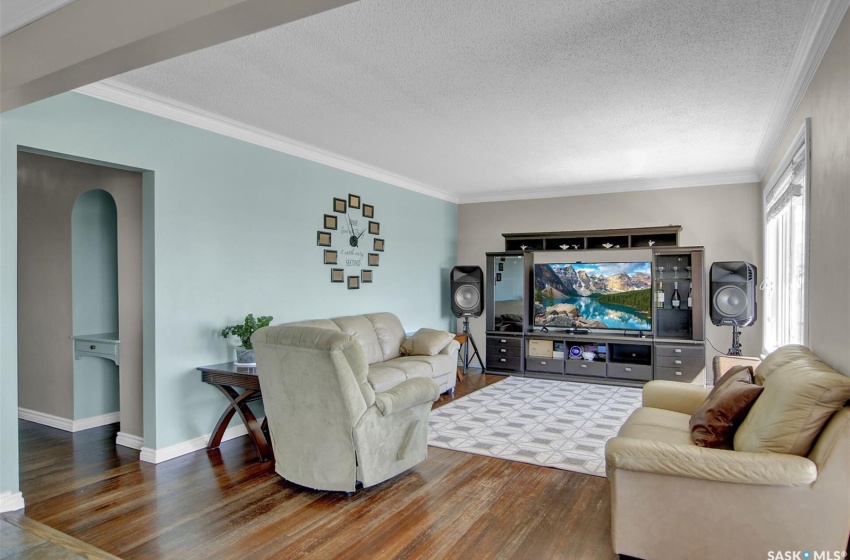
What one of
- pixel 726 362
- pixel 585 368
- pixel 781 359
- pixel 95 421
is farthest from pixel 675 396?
pixel 95 421

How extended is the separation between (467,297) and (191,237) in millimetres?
4019

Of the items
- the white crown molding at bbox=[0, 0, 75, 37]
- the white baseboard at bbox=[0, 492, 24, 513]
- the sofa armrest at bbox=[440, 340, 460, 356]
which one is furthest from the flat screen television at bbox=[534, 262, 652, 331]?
the white crown molding at bbox=[0, 0, 75, 37]

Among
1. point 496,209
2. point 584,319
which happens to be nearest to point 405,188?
point 496,209

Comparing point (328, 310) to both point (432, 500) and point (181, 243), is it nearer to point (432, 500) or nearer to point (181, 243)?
point (181, 243)

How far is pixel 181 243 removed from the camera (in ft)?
12.9

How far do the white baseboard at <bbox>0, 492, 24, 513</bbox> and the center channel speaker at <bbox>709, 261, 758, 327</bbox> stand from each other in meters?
5.97

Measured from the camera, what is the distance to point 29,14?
2410 millimetres

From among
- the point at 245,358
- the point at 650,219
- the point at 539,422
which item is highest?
the point at 650,219

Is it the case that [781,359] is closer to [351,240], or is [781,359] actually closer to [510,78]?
[510,78]

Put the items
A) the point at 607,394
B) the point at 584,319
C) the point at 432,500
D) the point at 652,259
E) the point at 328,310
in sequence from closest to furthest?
the point at 432,500
the point at 328,310
the point at 607,394
the point at 652,259
the point at 584,319

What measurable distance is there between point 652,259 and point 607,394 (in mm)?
1820

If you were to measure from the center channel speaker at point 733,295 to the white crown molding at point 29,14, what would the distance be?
5.86 m

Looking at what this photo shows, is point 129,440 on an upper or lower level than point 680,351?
lower

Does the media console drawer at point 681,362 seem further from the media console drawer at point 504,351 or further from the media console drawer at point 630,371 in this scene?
the media console drawer at point 504,351
